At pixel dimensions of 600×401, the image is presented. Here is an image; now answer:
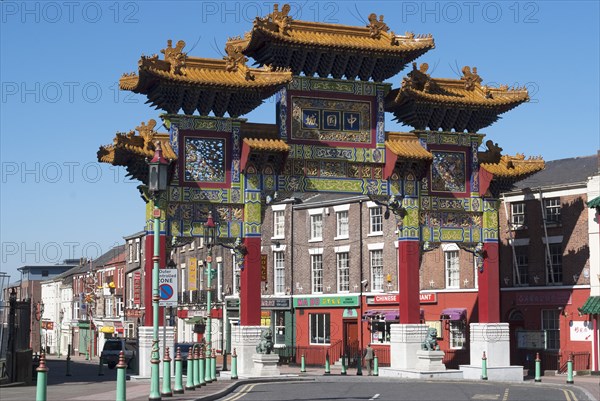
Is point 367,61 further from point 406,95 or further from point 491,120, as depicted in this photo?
point 491,120

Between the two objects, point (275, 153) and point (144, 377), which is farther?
point (275, 153)

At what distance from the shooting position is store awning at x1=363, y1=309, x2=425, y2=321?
2147 inches

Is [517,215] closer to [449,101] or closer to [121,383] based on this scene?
[449,101]

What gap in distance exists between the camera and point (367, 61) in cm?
3947

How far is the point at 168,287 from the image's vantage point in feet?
80.9

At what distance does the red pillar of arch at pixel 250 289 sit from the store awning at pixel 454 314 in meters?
18.3

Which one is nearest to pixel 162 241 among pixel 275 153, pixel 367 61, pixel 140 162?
pixel 140 162

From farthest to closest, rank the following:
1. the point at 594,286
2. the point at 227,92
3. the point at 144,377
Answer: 1. the point at 594,286
2. the point at 227,92
3. the point at 144,377

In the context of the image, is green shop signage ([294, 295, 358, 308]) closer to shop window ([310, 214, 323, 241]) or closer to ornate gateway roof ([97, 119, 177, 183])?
shop window ([310, 214, 323, 241])

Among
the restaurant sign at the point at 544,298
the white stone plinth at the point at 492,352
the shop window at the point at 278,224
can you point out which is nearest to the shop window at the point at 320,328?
the shop window at the point at 278,224

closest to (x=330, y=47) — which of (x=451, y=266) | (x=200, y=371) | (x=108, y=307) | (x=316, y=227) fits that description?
(x=200, y=371)

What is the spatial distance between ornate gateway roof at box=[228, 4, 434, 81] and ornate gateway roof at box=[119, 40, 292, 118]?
1.02 m

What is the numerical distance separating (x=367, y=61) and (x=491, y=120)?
6.86m

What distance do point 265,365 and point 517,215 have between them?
1924 centimetres
